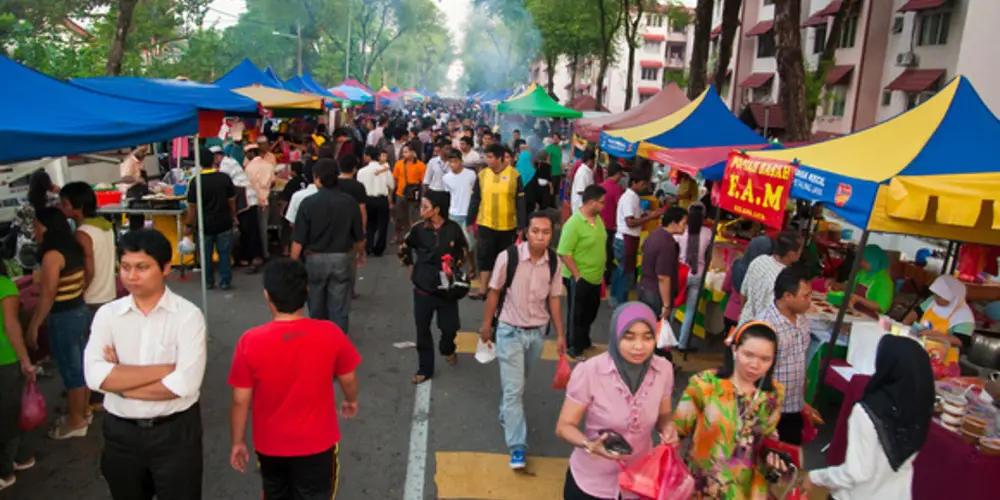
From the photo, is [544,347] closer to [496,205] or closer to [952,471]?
[496,205]

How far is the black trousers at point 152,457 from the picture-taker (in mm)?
3088

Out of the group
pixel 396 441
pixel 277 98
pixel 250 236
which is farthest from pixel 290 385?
pixel 277 98

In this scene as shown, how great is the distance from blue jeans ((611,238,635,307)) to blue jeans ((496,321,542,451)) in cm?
375

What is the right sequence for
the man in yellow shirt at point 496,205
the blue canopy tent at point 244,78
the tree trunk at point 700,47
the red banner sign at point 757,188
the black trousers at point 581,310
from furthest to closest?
1. the tree trunk at point 700,47
2. the blue canopy tent at point 244,78
3. the man in yellow shirt at point 496,205
4. the black trousers at point 581,310
5. the red banner sign at point 757,188

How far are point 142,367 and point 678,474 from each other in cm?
244

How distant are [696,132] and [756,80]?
2917cm

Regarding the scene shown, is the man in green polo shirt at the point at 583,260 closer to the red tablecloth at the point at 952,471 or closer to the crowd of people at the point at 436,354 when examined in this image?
the crowd of people at the point at 436,354

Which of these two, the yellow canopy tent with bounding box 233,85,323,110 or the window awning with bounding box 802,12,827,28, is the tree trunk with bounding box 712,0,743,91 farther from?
the window awning with bounding box 802,12,827,28

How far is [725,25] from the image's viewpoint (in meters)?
17.5

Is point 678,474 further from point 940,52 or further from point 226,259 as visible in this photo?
point 940,52

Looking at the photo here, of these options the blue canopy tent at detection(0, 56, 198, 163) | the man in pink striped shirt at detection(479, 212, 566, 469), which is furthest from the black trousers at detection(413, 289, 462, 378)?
the blue canopy tent at detection(0, 56, 198, 163)

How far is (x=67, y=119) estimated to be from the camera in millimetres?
4473

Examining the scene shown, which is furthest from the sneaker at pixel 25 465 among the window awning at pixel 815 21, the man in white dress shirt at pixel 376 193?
the window awning at pixel 815 21

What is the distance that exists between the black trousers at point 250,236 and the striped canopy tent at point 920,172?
726cm
